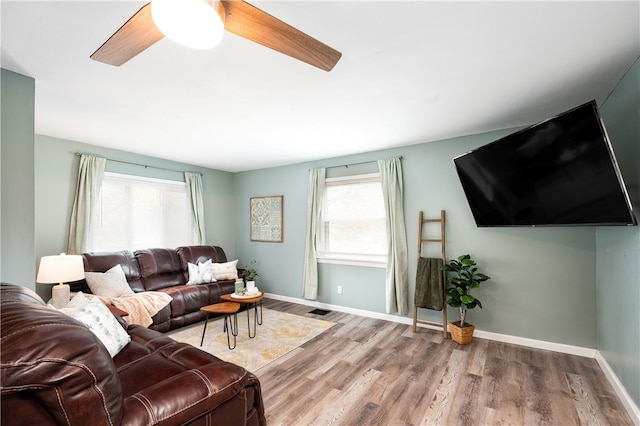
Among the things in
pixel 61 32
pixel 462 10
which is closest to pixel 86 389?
pixel 61 32

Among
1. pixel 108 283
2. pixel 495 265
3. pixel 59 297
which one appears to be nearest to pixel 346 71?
pixel 495 265

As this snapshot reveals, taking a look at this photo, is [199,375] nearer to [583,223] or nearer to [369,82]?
[369,82]

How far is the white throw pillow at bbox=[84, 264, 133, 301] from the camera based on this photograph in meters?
3.48

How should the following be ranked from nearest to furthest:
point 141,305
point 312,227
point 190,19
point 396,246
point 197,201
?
point 190,19 → point 141,305 → point 396,246 → point 312,227 → point 197,201

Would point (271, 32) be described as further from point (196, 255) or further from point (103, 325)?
point (196, 255)

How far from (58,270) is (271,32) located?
3.15 m

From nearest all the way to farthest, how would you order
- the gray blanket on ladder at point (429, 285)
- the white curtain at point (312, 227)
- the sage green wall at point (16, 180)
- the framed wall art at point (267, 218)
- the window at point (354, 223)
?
1. the sage green wall at point (16, 180)
2. the gray blanket on ladder at point (429, 285)
3. the window at point (354, 223)
4. the white curtain at point (312, 227)
5. the framed wall art at point (267, 218)

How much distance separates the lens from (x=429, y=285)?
3688 mm

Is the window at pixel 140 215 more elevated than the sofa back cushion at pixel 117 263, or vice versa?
the window at pixel 140 215

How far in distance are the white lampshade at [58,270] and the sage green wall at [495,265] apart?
3022 millimetres

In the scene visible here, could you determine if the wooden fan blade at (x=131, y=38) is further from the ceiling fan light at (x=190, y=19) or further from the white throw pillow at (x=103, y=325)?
the white throw pillow at (x=103, y=325)

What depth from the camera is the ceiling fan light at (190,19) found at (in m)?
1.00

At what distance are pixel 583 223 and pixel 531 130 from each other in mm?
811

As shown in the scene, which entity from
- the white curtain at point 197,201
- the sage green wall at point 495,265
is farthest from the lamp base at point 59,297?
the sage green wall at point 495,265
